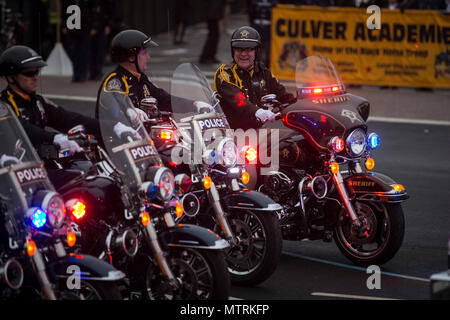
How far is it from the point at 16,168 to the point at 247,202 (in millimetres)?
1986

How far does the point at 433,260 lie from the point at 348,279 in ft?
3.18

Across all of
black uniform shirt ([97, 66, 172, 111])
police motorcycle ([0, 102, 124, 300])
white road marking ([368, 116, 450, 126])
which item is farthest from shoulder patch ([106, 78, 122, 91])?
white road marking ([368, 116, 450, 126])

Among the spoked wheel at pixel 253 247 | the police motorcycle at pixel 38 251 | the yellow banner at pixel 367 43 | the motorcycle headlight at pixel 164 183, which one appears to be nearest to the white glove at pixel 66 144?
the police motorcycle at pixel 38 251

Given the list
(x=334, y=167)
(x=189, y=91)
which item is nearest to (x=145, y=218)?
(x=189, y=91)

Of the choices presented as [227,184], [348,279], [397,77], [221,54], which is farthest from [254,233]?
[221,54]

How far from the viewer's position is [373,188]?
7.53m

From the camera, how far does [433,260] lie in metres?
7.98

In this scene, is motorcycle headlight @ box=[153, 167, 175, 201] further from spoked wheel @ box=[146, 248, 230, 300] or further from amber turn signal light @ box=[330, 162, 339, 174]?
amber turn signal light @ box=[330, 162, 339, 174]

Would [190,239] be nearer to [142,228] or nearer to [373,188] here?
[142,228]

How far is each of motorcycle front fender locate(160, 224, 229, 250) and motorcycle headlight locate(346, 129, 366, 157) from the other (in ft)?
6.24

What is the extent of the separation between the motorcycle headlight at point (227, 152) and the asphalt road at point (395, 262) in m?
0.98

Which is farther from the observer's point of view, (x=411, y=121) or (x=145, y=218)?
(x=411, y=121)

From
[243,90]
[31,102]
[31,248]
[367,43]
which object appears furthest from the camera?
[367,43]

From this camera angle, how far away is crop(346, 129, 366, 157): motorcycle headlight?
7547mm
